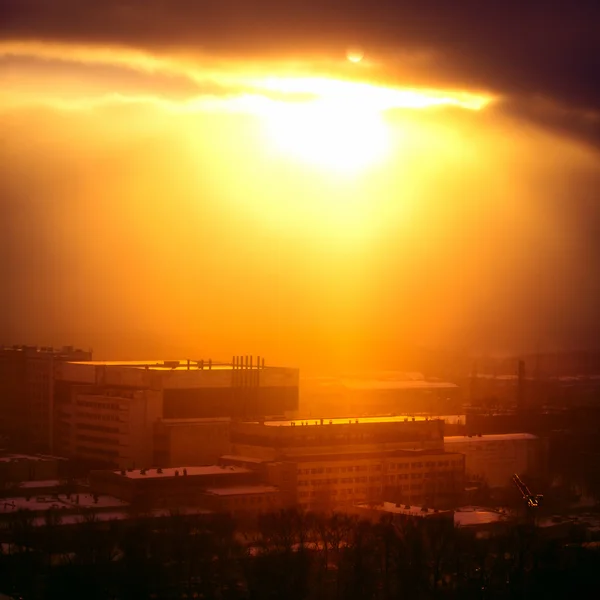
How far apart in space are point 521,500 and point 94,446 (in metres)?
5.87

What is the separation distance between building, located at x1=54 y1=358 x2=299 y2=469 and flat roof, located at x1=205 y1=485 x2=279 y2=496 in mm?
2407

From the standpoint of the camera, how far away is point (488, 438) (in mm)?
19500

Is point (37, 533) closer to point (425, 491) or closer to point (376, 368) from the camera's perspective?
point (425, 491)

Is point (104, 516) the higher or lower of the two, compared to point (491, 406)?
lower

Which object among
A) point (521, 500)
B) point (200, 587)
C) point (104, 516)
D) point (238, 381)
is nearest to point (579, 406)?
point (238, 381)

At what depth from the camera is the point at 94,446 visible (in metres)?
19.2

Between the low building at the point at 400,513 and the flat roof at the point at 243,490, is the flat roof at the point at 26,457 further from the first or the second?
the low building at the point at 400,513

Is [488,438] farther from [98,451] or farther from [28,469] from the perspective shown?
[28,469]

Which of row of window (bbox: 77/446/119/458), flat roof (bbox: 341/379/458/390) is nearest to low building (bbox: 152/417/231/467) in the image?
row of window (bbox: 77/446/119/458)

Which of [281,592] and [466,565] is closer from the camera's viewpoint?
[281,592]

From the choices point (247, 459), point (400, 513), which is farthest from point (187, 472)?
point (400, 513)

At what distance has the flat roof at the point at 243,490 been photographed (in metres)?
14.9

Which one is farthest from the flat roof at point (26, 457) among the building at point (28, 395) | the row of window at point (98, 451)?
the building at point (28, 395)

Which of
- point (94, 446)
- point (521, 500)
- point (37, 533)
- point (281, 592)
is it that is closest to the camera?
point (281, 592)
